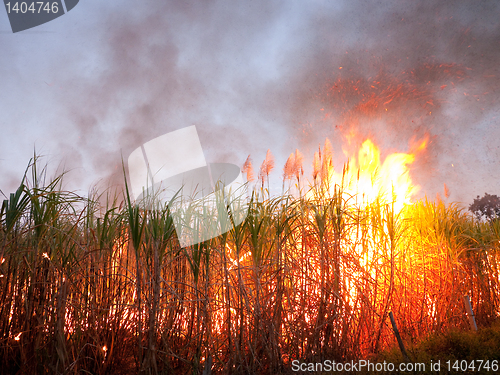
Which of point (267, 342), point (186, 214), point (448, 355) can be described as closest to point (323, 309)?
point (267, 342)

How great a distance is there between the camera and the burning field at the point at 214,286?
2186 millimetres

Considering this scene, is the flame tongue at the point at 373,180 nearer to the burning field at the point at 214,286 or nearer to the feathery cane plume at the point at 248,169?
the burning field at the point at 214,286

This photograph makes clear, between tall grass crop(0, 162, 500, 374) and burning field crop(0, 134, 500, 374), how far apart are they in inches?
0.5

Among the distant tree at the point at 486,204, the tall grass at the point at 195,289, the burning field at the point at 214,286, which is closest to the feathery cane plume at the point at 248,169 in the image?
the burning field at the point at 214,286

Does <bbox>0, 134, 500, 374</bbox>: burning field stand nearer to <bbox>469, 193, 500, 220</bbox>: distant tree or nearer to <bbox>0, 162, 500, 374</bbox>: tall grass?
<bbox>0, 162, 500, 374</bbox>: tall grass

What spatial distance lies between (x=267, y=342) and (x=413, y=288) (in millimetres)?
2152

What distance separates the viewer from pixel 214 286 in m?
2.75

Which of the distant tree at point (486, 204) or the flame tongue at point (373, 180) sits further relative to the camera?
the distant tree at point (486, 204)

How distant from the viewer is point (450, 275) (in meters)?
3.97

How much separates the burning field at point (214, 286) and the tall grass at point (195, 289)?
14mm

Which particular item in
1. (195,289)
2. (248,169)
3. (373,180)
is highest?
(248,169)

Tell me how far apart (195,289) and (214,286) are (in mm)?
397

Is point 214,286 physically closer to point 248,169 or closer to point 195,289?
point 195,289

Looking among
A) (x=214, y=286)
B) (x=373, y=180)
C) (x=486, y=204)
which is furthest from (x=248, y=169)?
(x=486, y=204)
